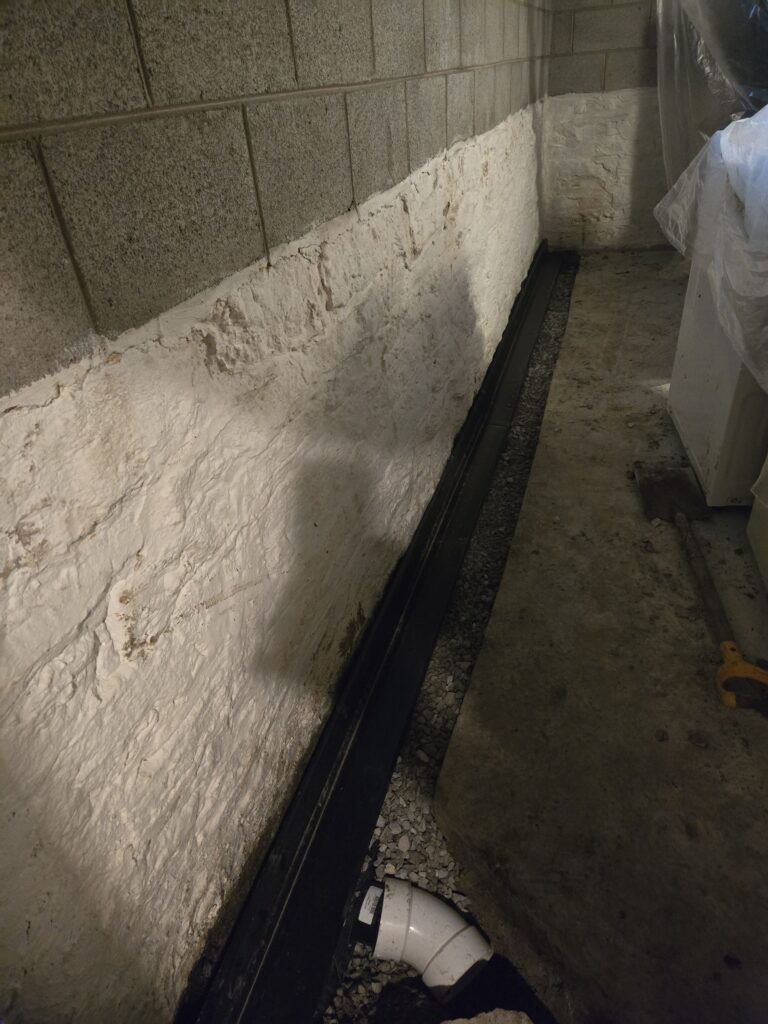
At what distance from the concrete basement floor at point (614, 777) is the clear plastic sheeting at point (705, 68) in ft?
7.94

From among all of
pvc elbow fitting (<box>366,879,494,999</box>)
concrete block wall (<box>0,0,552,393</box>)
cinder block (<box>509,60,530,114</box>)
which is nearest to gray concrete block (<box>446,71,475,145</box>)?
concrete block wall (<box>0,0,552,393</box>)

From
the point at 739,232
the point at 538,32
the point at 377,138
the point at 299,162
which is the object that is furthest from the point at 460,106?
the point at 538,32

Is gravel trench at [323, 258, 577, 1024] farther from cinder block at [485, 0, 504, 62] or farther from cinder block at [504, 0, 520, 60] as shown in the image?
cinder block at [504, 0, 520, 60]

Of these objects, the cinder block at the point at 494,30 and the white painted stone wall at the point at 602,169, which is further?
the white painted stone wall at the point at 602,169

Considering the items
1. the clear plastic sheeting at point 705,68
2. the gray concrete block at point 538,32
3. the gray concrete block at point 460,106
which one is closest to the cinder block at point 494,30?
the gray concrete block at point 460,106

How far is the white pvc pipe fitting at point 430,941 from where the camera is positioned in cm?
116

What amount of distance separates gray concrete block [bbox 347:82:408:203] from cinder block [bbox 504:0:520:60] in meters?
1.76

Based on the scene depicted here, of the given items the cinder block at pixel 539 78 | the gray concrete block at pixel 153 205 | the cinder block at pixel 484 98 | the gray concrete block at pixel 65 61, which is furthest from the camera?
the cinder block at pixel 539 78

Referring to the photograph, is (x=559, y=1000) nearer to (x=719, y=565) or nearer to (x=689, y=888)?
(x=689, y=888)

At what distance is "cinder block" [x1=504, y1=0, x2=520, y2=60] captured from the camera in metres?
2.77

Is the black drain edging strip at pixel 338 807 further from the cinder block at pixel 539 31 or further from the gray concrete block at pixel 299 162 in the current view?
the cinder block at pixel 539 31

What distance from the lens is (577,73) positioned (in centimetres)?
419

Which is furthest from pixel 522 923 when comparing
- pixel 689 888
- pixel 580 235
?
pixel 580 235

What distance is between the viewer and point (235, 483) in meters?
1.05
